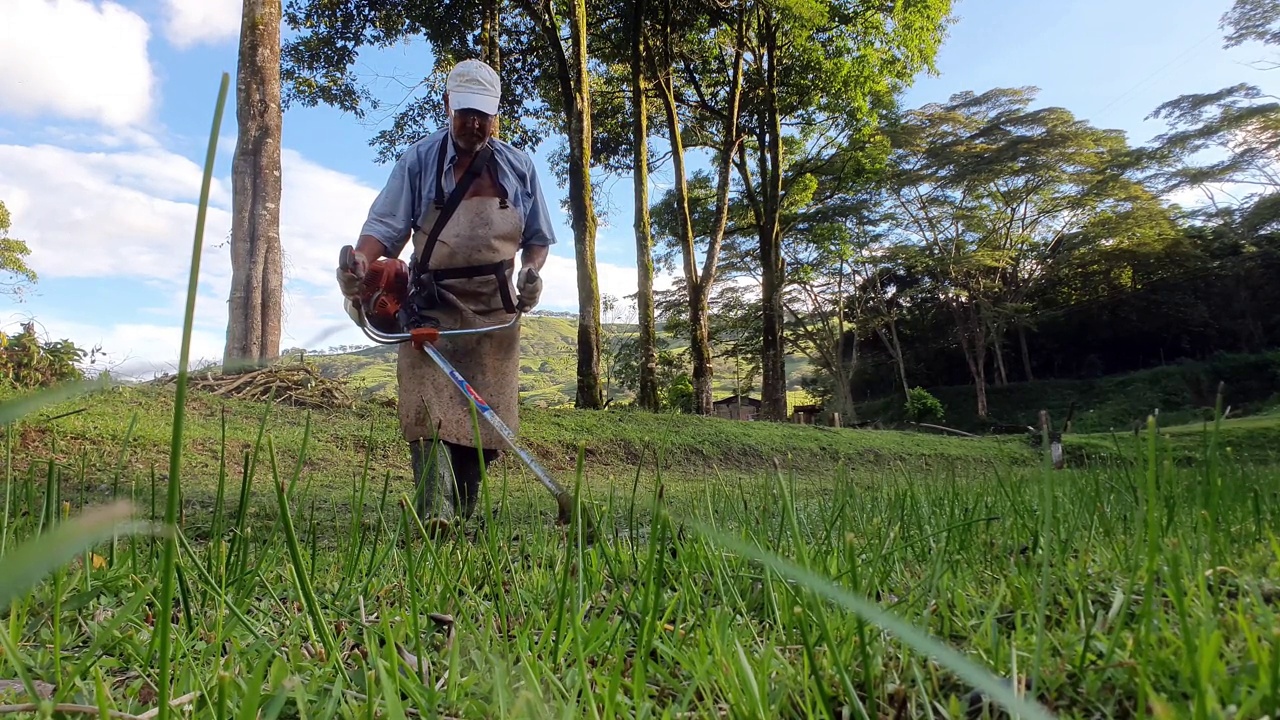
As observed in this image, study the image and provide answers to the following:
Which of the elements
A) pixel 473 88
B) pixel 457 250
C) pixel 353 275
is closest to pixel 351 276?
Result: pixel 353 275

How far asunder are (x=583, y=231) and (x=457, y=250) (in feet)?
25.8

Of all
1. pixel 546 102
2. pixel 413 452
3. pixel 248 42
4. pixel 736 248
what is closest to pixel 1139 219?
pixel 736 248

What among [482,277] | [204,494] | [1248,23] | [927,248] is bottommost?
[204,494]

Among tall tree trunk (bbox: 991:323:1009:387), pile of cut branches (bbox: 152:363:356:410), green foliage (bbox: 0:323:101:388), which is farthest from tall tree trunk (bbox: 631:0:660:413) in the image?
tall tree trunk (bbox: 991:323:1009:387)

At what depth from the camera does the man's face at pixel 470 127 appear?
9.97ft

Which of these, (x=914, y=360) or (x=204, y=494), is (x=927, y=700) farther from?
(x=914, y=360)

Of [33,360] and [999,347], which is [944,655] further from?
[999,347]

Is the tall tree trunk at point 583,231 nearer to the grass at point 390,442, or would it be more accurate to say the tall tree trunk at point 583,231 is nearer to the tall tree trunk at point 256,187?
the grass at point 390,442

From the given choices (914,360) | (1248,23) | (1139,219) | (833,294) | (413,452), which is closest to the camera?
(413,452)

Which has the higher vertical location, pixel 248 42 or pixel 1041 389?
pixel 248 42

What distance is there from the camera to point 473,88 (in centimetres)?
299

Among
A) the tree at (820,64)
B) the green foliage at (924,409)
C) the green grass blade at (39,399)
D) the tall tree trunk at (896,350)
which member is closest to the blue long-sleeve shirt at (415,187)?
the green grass blade at (39,399)

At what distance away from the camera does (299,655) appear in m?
1.07

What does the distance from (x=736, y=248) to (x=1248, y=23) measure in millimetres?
15826
